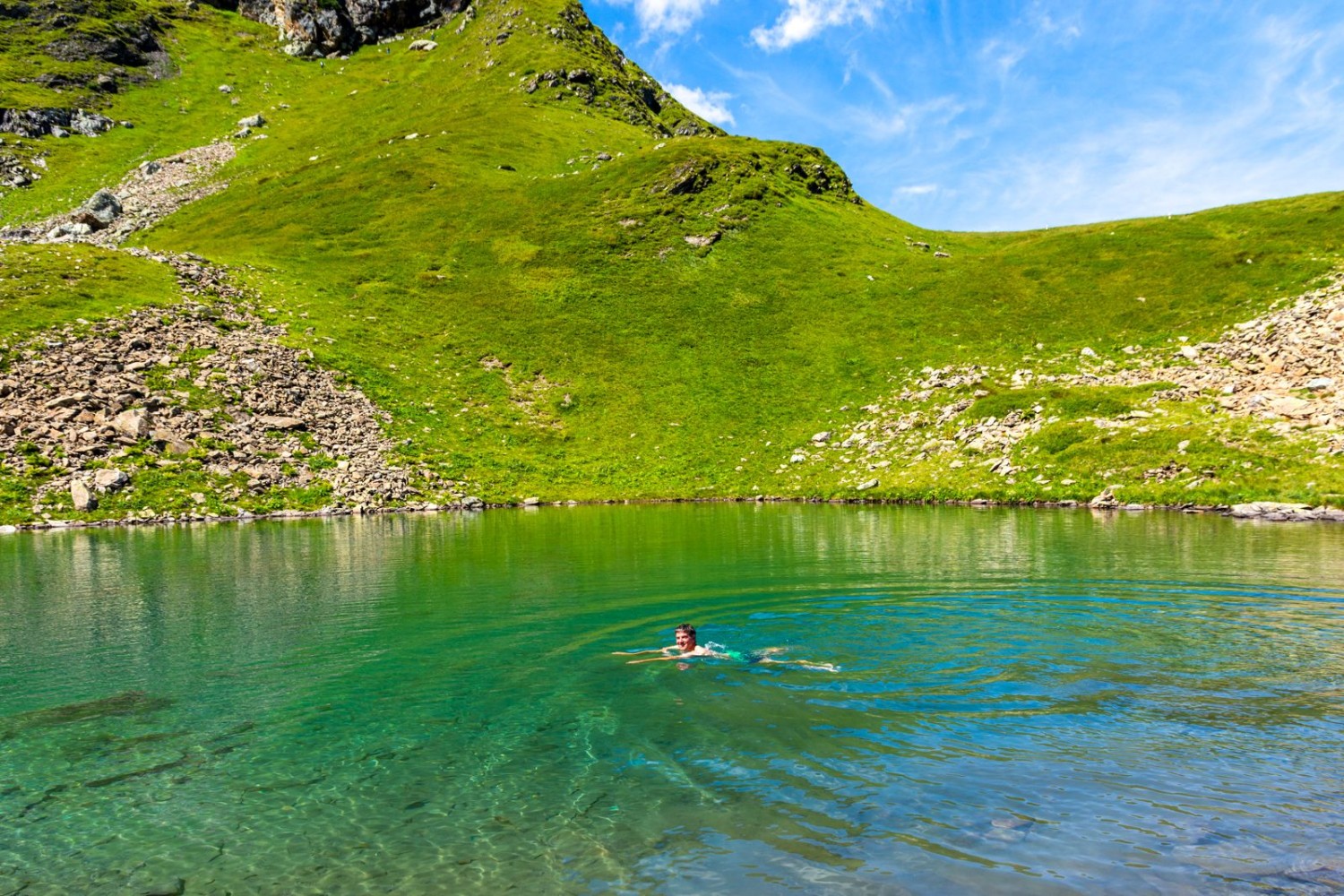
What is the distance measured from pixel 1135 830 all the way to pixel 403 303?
89626 millimetres

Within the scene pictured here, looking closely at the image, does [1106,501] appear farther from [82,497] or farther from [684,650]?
[82,497]

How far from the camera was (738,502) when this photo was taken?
197 ft

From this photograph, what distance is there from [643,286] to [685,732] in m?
84.7

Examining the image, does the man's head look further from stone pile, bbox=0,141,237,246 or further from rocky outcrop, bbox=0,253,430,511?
stone pile, bbox=0,141,237,246

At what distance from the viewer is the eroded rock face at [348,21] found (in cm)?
18712

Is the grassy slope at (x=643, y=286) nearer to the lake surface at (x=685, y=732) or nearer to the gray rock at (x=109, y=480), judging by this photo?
the gray rock at (x=109, y=480)

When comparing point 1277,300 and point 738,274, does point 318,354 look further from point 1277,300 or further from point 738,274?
point 1277,300

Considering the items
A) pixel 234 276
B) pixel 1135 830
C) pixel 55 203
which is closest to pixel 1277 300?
pixel 1135 830

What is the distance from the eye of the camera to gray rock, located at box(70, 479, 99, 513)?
1882 inches

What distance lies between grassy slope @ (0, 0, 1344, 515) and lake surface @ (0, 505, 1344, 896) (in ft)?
106

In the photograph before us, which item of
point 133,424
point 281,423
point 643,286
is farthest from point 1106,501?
Answer: point 133,424

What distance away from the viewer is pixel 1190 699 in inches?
546

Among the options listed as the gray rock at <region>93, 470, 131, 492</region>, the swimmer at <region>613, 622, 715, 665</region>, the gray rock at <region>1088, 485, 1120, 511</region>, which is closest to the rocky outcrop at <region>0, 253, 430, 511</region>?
the gray rock at <region>93, 470, 131, 492</region>

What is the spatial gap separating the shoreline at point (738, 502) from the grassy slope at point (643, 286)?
4.78ft
